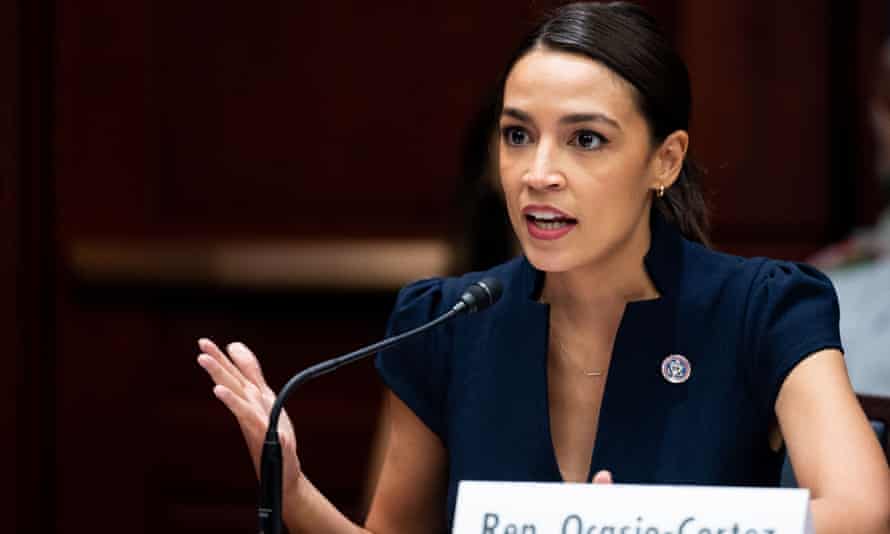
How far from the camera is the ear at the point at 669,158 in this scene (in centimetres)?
193

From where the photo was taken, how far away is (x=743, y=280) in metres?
1.97

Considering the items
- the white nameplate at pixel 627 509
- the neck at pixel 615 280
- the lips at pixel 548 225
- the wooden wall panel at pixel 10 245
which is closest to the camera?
the white nameplate at pixel 627 509

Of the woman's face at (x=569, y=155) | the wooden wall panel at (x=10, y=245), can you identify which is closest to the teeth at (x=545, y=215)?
the woman's face at (x=569, y=155)

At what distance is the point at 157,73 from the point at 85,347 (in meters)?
0.75

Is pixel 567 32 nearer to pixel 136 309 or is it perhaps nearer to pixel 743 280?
pixel 743 280

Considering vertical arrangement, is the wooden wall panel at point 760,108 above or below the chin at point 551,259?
above

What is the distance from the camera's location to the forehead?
1.83m

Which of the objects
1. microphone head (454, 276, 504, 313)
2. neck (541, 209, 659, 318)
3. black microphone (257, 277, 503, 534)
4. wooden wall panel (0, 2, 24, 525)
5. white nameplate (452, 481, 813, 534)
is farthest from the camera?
wooden wall panel (0, 2, 24, 525)

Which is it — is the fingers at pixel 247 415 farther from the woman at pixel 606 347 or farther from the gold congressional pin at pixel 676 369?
the gold congressional pin at pixel 676 369

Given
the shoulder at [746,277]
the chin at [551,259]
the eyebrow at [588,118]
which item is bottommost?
the shoulder at [746,277]

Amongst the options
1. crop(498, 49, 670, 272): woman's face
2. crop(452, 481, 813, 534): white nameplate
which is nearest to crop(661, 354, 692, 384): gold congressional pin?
crop(498, 49, 670, 272): woman's face

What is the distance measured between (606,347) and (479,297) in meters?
0.31

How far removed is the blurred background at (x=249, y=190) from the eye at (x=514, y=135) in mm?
1978

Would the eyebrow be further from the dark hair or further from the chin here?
the chin
